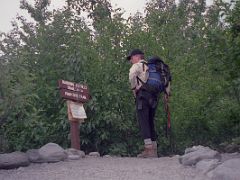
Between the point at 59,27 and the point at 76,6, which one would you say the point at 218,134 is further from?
the point at 76,6

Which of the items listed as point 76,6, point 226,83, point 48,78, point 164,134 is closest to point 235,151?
point 226,83

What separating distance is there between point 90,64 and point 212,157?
12.6 ft

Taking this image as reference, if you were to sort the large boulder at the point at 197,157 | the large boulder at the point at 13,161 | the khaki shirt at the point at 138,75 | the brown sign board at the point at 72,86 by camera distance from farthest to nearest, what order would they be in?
the brown sign board at the point at 72,86 < the khaki shirt at the point at 138,75 < the large boulder at the point at 13,161 < the large boulder at the point at 197,157

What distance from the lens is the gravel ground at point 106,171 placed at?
5504 millimetres

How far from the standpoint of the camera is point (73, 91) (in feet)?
26.2

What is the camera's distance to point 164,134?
361 inches

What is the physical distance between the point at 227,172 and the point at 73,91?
3.72 metres

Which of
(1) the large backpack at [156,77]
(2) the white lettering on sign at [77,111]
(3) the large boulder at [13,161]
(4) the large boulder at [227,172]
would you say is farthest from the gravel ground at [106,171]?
(1) the large backpack at [156,77]

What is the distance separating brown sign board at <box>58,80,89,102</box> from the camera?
7.75m

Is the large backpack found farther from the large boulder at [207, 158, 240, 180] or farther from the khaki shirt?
the large boulder at [207, 158, 240, 180]

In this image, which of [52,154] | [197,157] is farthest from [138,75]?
[197,157]

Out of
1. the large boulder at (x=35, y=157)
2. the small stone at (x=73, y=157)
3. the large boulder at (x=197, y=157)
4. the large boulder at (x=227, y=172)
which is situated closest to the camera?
the large boulder at (x=227, y=172)

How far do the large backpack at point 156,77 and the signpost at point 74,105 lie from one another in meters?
1.17

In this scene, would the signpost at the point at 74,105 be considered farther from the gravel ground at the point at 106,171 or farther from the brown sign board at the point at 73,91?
the gravel ground at the point at 106,171
